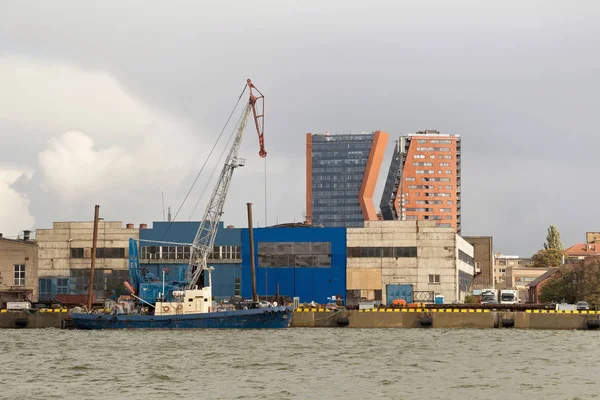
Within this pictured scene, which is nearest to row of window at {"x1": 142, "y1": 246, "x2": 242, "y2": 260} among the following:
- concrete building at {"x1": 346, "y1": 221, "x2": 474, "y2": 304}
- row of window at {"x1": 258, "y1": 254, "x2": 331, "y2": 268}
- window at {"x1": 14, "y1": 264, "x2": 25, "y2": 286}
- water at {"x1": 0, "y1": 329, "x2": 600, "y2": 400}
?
row of window at {"x1": 258, "y1": 254, "x2": 331, "y2": 268}

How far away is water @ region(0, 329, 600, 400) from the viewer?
5128cm

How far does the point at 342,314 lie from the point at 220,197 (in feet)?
83.1

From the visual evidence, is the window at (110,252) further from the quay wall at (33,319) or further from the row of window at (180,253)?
the quay wall at (33,319)

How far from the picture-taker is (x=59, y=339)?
85875mm

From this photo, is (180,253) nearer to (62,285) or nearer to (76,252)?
(76,252)

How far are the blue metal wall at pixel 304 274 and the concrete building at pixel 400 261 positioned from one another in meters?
1.26

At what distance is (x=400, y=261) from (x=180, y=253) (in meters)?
27.6

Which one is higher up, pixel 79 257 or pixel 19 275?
pixel 79 257

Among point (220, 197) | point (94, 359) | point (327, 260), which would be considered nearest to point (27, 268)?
point (220, 197)

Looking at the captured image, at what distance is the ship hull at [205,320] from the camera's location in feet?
315

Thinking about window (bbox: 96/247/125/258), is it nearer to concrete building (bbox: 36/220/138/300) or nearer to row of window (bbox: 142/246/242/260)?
A: concrete building (bbox: 36/220/138/300)

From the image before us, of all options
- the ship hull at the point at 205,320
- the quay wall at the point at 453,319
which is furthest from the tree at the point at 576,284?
the ship hull at the point at 205,320

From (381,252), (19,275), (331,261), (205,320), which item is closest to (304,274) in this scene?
(331,261)

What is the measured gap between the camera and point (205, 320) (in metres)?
95.9
